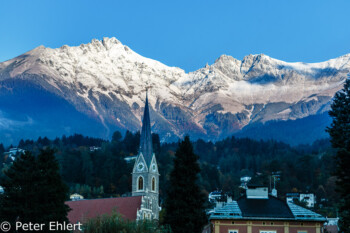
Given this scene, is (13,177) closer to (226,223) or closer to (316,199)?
(226,223)

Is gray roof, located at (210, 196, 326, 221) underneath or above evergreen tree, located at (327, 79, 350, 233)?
underneath

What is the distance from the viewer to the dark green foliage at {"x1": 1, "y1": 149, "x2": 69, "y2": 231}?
36.1 metres

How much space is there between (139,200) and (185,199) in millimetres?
38277

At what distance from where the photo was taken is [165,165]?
474ft

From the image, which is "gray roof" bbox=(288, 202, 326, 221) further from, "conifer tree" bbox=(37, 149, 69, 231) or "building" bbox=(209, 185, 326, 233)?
"conifer tree" bbox=(37, 149, 69, 231)

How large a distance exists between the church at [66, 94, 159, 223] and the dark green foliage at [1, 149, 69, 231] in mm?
28682

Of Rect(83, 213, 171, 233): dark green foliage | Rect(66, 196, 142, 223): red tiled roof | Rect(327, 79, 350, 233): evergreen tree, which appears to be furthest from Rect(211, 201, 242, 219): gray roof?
Rect(66, 196, 142, 223): red tiled roof

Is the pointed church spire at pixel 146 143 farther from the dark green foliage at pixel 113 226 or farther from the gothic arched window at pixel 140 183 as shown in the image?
the dark green foliage at pixel 113 226

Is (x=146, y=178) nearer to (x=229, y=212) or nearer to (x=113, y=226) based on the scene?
(x=229, y=212)

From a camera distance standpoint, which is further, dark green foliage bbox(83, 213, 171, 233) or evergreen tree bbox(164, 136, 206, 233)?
evergreen tree bbox(164, 136, 206, 233)

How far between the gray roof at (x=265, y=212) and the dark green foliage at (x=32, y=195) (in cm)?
1132

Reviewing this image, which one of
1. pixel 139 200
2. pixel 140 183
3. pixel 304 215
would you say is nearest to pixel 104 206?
pixel 139 200

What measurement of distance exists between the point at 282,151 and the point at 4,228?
164722 mm

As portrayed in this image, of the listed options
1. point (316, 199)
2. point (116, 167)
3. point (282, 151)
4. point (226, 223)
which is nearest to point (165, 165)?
point (116, 167)
